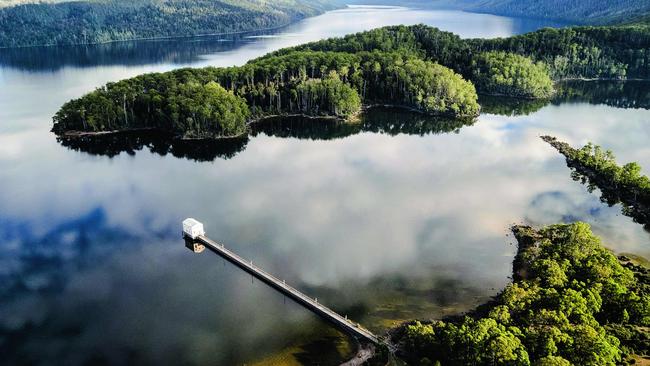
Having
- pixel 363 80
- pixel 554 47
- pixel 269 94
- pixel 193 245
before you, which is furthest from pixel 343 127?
pixel 554 47

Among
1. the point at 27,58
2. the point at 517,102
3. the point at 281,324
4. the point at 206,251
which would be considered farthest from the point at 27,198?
the point at 27,58

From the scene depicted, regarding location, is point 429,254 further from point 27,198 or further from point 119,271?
point 27,198

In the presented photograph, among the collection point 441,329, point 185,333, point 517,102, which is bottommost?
point 185,333

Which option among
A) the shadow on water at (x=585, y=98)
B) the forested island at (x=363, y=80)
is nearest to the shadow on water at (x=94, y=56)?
the forested island at (x=363, y=80)

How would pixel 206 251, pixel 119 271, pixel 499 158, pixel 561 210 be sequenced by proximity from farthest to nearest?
pixel 499 158, pixel 561 210, pixel 206 251, pixel 119 271

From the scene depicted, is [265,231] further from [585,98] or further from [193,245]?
[585,98]

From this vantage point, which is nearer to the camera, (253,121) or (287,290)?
(287,290)

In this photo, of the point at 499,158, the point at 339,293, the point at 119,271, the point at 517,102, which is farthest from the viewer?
the point at 517,102
